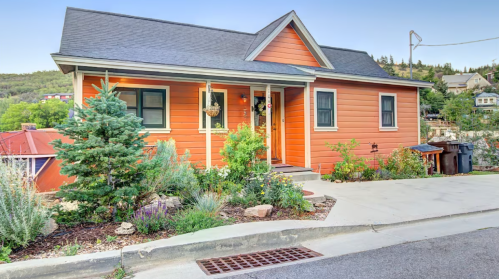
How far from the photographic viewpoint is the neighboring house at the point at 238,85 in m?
7.77

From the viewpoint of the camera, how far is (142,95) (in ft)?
26.9

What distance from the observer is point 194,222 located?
4316mm

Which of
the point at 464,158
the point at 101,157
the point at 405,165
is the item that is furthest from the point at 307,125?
the point at 101,157

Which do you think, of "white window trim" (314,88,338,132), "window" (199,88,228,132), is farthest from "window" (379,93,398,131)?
"window" (199,88,228,132)

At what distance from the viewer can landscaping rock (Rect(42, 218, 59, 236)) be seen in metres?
3.92

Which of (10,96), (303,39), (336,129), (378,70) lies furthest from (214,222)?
(10,96)

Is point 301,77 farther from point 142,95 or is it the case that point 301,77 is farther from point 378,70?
point 378,70

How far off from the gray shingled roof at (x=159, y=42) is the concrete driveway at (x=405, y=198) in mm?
3804

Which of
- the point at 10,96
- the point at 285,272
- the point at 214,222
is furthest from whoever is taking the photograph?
the point at 10,96

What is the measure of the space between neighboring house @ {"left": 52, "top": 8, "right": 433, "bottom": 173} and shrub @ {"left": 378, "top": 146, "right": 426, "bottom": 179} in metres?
0.82

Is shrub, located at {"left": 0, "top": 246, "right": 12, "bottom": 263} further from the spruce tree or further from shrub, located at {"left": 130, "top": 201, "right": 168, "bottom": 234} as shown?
shrub, located at {"left": 130, "top": 201, "right": 168, "bottom": 234}

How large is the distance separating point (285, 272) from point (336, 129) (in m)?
7.52

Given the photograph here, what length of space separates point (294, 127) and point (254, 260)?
6775 millimetres

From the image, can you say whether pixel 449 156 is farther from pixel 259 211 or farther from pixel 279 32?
pixel 259 211
